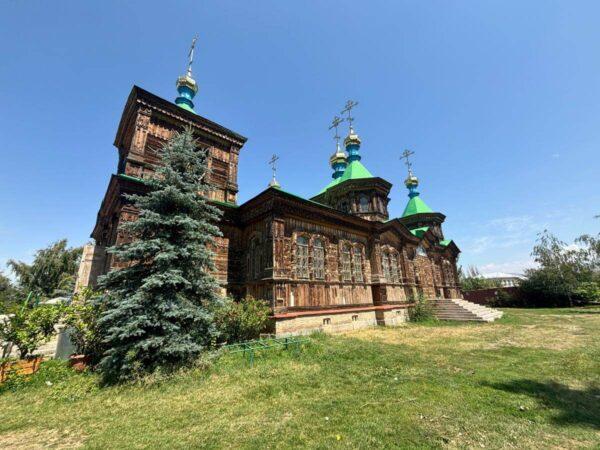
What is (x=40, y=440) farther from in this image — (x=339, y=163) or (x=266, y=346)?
(x=339, y=163)

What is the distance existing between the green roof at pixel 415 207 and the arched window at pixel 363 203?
37.8 feet

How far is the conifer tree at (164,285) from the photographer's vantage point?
684cm

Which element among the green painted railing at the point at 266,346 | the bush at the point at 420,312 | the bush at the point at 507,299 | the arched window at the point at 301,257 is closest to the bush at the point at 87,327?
the green painted railing at the point at 266,346

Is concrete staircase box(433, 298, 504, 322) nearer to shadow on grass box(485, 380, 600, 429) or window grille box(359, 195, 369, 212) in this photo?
window grille box(359, 195, 369, 212)

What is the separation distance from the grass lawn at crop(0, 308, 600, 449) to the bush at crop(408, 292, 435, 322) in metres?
10.0

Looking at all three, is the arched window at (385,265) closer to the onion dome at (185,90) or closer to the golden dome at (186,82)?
the onion dome at (185,90)

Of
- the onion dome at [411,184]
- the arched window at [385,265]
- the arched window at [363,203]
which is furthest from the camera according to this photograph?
the onion dome at [411,184]

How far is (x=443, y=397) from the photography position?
5504 millimetres

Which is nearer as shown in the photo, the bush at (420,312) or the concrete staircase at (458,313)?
the concrete staircase at (458,313)

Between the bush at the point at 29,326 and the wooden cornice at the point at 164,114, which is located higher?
the wooden cornice at the point at 164,114

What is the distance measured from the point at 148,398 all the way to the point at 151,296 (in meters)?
2.56

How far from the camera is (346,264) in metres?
15.9

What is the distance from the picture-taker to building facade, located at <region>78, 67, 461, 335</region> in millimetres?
12008

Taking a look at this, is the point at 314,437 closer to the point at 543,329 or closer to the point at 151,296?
the point at 151,296
